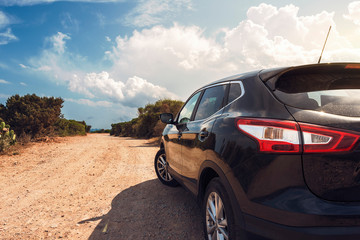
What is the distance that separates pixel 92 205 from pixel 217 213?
264 cm

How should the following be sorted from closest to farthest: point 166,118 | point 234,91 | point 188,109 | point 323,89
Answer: point 323,89 < point 234,91 < point 188,109 < point 166,118

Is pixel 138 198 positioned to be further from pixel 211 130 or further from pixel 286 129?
pixel 286 129

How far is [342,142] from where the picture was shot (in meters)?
1.38

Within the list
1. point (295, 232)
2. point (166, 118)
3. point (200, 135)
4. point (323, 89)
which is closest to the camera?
point (295, 232)

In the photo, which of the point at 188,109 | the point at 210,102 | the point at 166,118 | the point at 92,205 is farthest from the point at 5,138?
the point at 210,102

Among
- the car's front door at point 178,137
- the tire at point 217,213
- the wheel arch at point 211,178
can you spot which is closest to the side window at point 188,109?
the car's front door at point 178,137

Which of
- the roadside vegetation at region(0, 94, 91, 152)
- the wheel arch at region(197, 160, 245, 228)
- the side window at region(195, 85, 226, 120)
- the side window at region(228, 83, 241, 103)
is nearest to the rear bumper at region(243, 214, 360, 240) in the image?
the wheel arch at region(197, 160, 245, 228)

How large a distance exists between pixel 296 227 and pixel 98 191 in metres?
4.06

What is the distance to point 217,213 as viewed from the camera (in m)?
2.08

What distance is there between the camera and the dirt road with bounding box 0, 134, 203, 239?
2.96 meters

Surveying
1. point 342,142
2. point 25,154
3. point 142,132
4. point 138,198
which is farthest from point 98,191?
point 142,132

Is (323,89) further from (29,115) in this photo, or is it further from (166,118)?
(29,115)

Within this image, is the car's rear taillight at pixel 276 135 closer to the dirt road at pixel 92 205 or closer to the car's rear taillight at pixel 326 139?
the car's rear taillight at pixel 326 139

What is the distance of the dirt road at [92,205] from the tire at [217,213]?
26.1 inches
